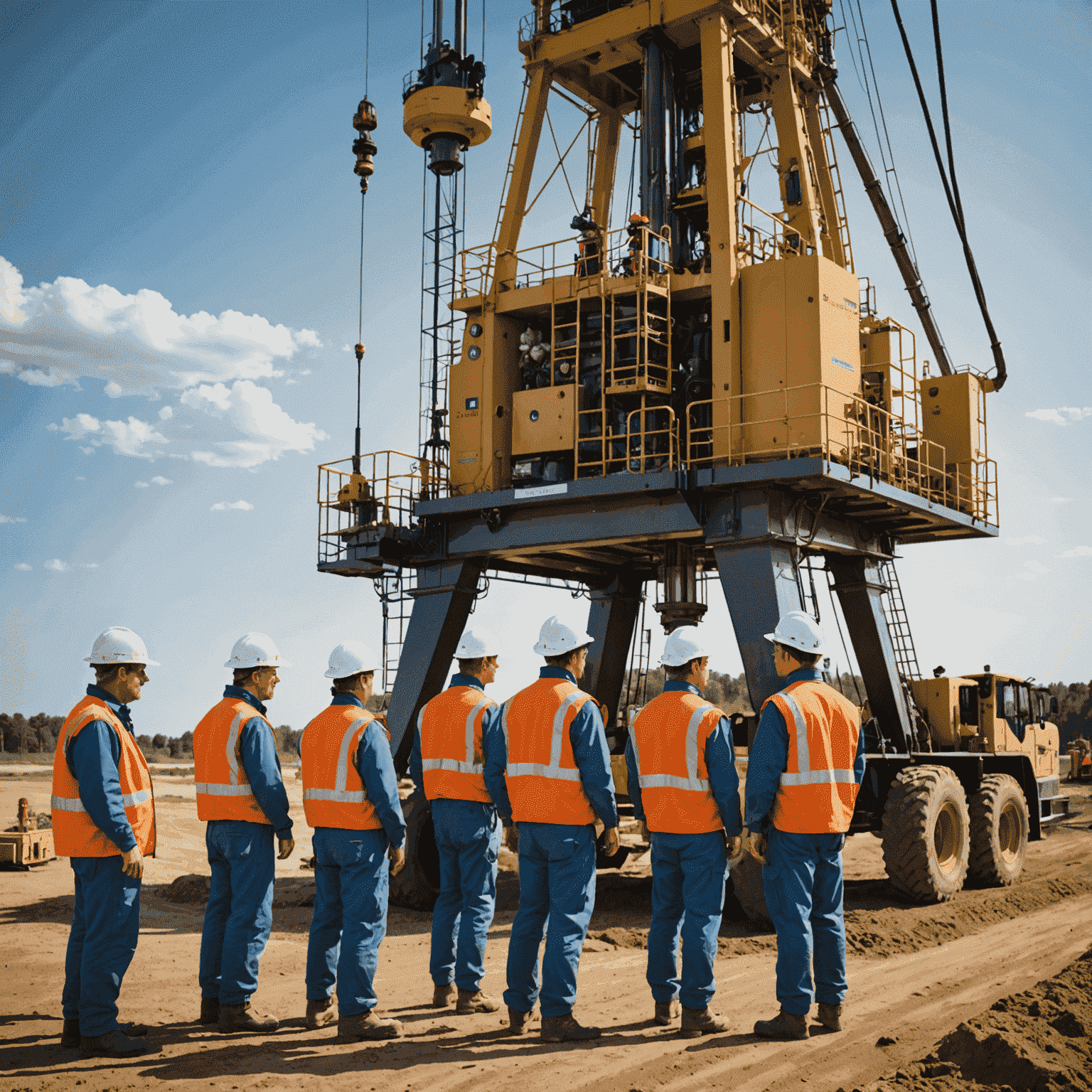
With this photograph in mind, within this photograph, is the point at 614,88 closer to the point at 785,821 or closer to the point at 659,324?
the point at 659,324

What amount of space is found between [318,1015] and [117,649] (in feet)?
8.90

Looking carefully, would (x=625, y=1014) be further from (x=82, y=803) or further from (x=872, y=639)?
(x=872, y=639)

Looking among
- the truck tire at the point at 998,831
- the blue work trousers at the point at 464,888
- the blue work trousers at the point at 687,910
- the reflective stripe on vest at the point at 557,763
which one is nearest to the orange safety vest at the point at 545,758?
the reflective stripe on vest at the point at 557,763

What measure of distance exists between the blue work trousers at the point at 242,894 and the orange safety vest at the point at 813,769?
10.7 feet

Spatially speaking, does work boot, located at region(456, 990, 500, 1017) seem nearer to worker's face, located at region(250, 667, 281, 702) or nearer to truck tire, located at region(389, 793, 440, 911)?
worker's face, located at region(250, 667, 281, 702)

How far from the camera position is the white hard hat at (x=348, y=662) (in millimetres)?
7379

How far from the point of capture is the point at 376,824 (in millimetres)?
7133

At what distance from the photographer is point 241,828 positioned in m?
7.23

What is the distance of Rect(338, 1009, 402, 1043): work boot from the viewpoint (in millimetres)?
7000

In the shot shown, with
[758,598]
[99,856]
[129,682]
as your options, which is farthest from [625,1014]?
[758,598]

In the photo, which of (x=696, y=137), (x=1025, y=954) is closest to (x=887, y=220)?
(x=696, y=137)

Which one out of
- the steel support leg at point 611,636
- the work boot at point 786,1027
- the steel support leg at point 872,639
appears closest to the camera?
the work boot at point 786,1027

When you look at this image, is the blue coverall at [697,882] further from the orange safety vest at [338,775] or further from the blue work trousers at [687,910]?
the orange safety vest at [338,775]

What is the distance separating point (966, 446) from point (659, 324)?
18.6ft
